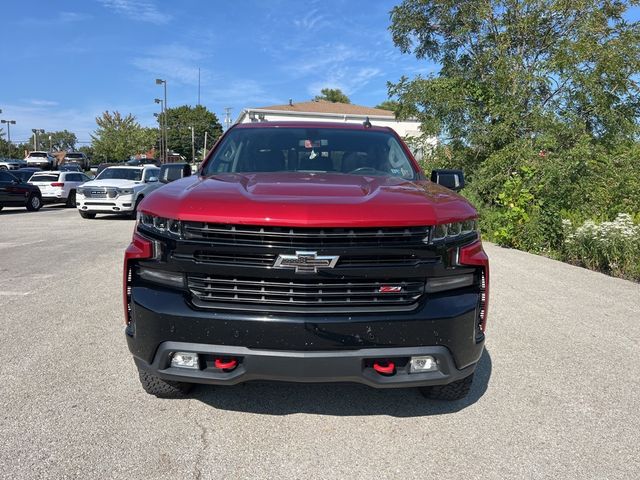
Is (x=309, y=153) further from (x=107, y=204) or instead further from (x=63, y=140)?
(x=63, y=140)

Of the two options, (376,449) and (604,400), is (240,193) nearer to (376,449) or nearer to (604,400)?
(376,449)

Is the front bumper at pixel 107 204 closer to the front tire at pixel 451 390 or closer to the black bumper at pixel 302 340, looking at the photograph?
the black bumper at pixel 302 340

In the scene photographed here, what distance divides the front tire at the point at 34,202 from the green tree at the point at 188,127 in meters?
67.8

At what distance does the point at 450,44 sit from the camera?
53.3 ft

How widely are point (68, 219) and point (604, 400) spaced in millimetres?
16731

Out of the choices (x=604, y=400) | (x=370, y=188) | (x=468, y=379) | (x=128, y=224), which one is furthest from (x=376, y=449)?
(x=128, y=224)

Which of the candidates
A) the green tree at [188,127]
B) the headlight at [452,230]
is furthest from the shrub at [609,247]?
the green tree at [188,127]

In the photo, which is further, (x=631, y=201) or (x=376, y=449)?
(x=631, y=201)

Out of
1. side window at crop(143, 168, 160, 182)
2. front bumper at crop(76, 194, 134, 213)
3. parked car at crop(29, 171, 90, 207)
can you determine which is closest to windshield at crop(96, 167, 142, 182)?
side window at crop(143, 168, 160, 182)

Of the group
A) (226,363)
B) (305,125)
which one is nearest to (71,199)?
(305,125)

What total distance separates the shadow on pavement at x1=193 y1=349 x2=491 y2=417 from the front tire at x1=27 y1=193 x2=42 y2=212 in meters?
19.4

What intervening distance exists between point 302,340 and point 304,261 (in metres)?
0.40

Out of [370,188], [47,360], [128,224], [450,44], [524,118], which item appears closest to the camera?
[370,188]

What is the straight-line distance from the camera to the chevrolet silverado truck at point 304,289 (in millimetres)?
2572
